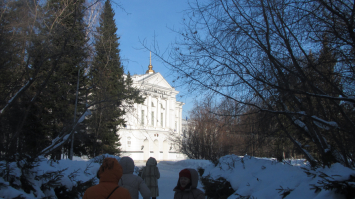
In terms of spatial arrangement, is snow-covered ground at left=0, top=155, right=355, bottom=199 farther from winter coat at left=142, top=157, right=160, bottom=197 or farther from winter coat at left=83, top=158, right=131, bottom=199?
winter coat at left=142, top=157, right=160, bottom=197

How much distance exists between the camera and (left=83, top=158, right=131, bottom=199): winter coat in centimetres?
279

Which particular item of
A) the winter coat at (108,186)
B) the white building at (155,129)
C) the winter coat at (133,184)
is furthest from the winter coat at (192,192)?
the white building at (155,129)

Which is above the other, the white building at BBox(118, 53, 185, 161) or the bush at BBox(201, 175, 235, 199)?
the white building at BBox(118, 53, 185, 161)

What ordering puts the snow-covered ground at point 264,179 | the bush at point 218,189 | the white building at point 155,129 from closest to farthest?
the snow-covered ground at point 264,179
the bush at point 218,189
the white building at point 155,129

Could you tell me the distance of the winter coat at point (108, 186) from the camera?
2.79 meters

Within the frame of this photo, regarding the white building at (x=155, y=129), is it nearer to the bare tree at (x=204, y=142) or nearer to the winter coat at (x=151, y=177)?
the bare tree at (x=204, y=142)

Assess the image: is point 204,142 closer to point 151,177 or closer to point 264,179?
point 151,177

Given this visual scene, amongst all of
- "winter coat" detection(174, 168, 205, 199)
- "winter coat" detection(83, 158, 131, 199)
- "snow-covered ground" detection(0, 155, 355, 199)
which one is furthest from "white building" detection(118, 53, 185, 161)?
"winter coat" detection(83, 158, 131, 199)

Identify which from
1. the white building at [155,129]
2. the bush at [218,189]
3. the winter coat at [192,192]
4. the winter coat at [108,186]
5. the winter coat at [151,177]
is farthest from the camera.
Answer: the white building at [155,129]

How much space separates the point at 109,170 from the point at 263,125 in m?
4.29

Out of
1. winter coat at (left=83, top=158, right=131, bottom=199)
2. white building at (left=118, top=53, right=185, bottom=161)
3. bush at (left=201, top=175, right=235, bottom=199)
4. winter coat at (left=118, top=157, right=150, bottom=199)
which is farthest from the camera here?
white building at (left=118, top=53, right=185, bottom=161)

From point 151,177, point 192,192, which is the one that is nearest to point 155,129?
point 151,177

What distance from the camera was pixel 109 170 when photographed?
2967mm

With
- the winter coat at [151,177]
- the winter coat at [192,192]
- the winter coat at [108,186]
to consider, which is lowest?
→ the winter coat at [151,177]
